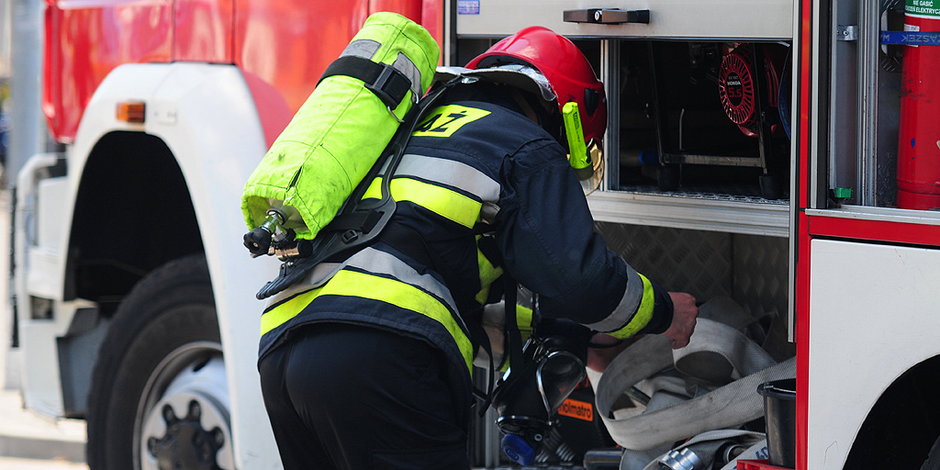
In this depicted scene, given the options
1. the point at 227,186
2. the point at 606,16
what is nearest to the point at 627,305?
the point at 606,16

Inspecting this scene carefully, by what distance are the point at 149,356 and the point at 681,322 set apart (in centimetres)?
186

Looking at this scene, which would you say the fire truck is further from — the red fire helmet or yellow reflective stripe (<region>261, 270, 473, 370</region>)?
yellow reflective stripe (<region>261, 270, 473, 370</region>)

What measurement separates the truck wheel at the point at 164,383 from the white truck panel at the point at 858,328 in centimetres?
203

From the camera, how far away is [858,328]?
222 cm

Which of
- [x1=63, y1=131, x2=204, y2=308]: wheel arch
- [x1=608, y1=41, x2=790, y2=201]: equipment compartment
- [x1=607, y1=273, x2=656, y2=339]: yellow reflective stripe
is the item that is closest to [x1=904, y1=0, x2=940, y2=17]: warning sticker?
[x1=608, y1=41, x2=790, y2=201]: equipment compartment

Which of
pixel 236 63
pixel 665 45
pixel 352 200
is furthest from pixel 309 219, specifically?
pixel 236 63

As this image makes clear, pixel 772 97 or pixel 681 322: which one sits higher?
pixel 772 97

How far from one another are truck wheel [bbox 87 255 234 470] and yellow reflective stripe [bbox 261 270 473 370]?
122 centimetres

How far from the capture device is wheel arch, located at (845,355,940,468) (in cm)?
232

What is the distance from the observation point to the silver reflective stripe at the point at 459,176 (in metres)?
2.63

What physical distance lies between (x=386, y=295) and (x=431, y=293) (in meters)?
0.10

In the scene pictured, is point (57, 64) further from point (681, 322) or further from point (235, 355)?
point (681, 322)

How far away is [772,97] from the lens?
3002 millimetres

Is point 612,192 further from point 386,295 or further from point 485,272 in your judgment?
point 386,295
